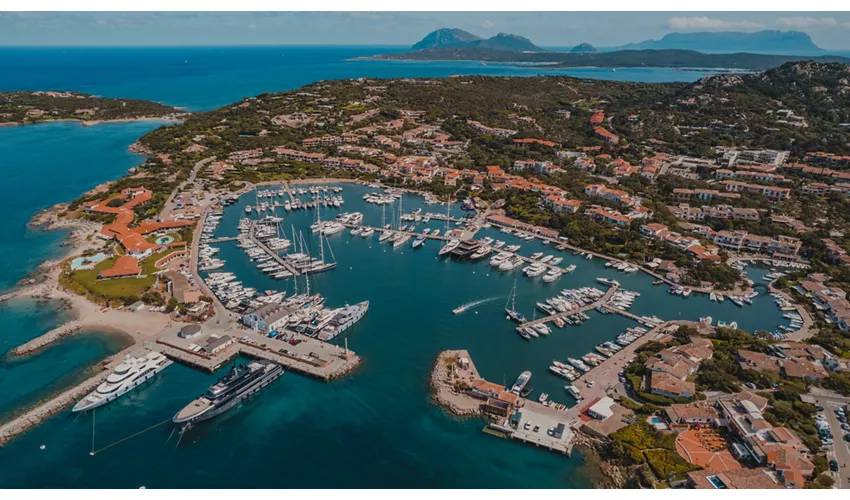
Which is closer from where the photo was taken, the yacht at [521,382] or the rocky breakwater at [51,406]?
the rocky breakwater at [51,406]

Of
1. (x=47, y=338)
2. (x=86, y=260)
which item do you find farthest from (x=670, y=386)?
(x=86, y=260)

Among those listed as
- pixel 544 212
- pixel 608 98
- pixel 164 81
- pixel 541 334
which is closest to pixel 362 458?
pixel 541 334

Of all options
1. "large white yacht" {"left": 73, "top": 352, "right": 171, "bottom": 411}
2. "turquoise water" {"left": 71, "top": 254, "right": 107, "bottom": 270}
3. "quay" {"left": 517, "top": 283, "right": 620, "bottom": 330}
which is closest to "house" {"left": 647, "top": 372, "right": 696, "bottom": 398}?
"quay" {"left": 517, "top": 283, "right": 620, "bottom": 330}

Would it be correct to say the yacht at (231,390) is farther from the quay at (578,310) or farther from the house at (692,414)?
the house at (692,414)

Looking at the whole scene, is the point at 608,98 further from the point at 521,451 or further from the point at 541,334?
the point at 521,451

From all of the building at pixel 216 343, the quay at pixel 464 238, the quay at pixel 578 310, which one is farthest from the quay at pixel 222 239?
the quay at pixel 578 310

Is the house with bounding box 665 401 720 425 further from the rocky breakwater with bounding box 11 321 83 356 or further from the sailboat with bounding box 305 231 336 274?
the rocky breakwater with bounding box 11 321 83 356
